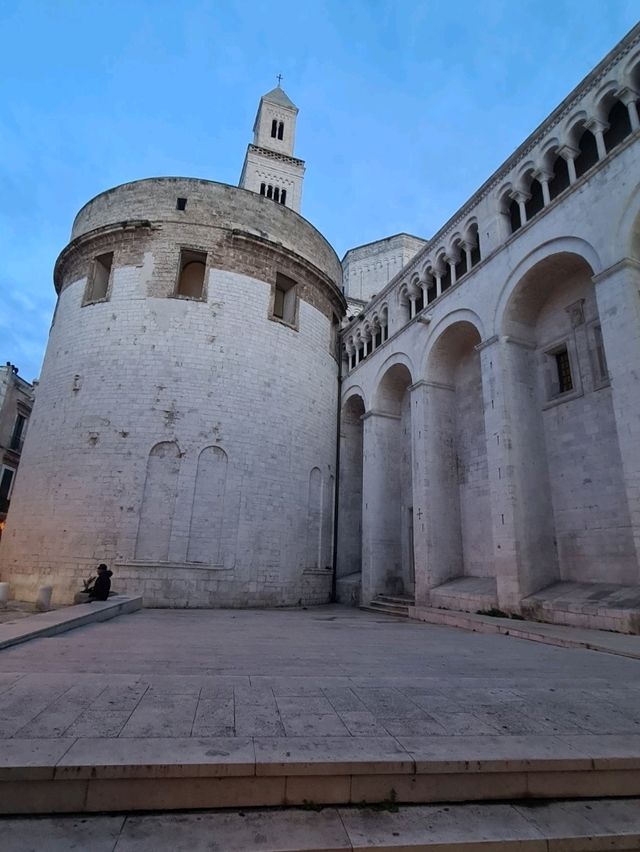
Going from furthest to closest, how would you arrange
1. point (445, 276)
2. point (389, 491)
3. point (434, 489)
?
point (389, 491) < point (445, 276) < point (434, 489)

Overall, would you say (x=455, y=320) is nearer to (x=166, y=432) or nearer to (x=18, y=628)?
(x=166, y=432)

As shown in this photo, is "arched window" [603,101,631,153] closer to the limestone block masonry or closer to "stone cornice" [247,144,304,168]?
the limestone block masonry

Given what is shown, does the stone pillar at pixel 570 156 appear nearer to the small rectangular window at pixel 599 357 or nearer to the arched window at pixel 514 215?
the arched window at pixel 514 215

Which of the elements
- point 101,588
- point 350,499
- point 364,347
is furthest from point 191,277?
point 101,588

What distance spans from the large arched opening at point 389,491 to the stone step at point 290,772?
1321 cm

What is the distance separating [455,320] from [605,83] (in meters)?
6.08

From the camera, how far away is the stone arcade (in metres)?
10.0

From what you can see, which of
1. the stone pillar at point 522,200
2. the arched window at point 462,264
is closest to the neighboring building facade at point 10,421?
the arched window at point 462,264

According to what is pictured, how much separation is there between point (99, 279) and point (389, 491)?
1293cm

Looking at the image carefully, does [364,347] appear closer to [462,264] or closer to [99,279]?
[462,264]

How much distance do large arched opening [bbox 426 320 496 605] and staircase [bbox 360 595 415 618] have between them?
1231 mm

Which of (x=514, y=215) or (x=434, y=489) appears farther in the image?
(x=434, y=489)

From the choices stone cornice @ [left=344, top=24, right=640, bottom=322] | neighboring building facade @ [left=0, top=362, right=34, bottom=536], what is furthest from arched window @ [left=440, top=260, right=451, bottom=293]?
neighboring building facade @ [left=0, top=362, right=34, bottom=536]

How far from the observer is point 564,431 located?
36.8ft
